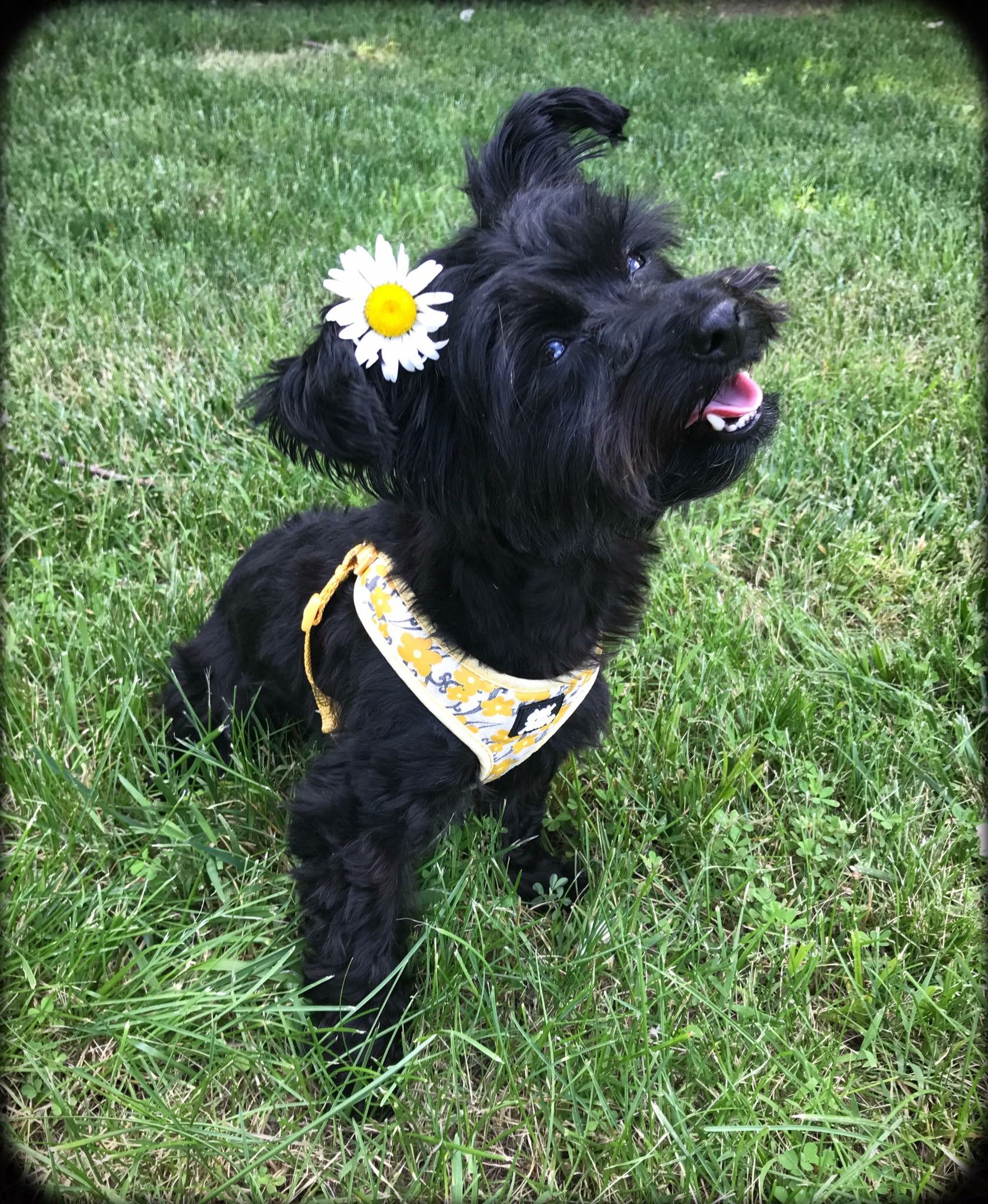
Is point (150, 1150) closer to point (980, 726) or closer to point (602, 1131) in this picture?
point (602, 1131)

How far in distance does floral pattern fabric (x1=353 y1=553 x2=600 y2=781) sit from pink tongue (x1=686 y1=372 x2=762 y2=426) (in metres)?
0.70

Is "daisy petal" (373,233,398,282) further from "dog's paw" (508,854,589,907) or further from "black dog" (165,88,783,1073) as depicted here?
"dog's paw" (508,854,589,907)

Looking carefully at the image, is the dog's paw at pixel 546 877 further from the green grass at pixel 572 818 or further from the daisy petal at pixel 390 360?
the daisy petal at pixel 390 360

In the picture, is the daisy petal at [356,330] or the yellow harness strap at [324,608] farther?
the yellow harness strap at [324,608]

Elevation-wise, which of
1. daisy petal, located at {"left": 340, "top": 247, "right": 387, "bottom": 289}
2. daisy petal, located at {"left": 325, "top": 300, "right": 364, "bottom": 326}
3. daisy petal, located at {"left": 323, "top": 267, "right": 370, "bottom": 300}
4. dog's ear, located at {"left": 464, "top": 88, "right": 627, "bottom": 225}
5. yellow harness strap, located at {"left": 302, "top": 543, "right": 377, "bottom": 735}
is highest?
dog's ear, located at {"left": 464, "top": 88, "right": 627, "bottom": 225}

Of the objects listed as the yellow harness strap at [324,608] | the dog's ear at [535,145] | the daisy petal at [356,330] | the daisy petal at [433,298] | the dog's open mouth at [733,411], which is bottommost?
the yellow harness strap at [324,608]

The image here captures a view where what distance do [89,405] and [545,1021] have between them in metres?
3.46

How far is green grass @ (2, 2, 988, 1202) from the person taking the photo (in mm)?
1857

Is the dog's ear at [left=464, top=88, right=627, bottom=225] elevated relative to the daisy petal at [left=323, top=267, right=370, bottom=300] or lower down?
elevated

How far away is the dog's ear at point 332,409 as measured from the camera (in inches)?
61.1

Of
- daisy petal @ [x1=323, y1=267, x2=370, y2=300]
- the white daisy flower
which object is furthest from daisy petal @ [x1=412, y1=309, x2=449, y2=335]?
daisy petal @ [x1=323, y1=267, x2=370, y2=300]

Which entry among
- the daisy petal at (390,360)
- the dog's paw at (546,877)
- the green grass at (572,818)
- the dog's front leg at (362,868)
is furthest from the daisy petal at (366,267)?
the dog's paw at (546,877)

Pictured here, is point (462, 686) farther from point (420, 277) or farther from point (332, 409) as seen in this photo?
point (420, 277)

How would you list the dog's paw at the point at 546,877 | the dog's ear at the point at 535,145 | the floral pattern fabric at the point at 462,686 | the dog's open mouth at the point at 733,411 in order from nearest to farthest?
the dog's open mouth at the point at 733,411
the floral pattern fabric at the point at 462,686
the dog's ear at the point at 535,145
the dog's paw at the point at 546,877
